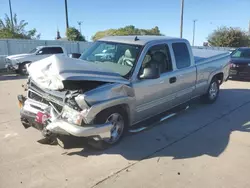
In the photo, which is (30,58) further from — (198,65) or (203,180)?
(203,180)

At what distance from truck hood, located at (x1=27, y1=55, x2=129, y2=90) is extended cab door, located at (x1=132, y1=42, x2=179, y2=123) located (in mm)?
500

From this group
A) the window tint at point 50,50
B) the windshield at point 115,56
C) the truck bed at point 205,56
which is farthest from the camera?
the window tint at point 50,50

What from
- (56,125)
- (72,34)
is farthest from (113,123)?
(72,34)

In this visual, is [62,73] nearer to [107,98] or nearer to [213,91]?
[107,98]

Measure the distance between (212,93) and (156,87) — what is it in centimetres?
325

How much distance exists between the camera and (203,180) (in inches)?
139

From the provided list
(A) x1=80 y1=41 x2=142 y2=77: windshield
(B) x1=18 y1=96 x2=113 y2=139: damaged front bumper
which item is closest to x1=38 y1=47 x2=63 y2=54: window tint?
(A) x1=80 y1=41 x2=142 y2=77: windshield

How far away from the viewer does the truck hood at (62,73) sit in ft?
12.1

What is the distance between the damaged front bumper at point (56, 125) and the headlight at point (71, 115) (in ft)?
0.20

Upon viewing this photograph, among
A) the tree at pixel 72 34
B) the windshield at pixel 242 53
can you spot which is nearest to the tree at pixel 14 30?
the tree at pixel 72 34

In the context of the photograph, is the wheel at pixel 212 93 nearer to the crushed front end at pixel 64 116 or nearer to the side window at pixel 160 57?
the side window at pixel 160 57

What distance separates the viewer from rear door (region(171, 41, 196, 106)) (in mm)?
5609

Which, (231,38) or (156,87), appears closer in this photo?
(156,87)

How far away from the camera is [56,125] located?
3746 millimetres
